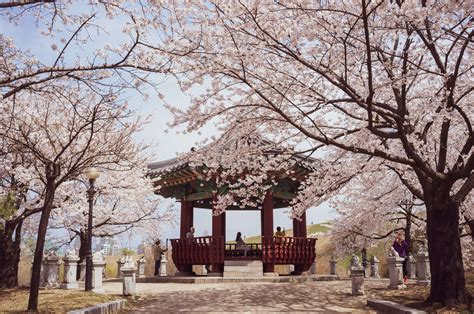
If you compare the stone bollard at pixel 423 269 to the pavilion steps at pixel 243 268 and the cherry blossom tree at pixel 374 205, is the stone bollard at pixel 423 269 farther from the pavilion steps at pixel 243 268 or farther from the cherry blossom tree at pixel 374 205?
the pavilion steps at pixel 243 268

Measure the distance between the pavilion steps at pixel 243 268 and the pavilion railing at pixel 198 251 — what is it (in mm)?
430

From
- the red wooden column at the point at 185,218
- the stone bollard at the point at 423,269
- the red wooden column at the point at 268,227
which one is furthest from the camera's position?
the red wooden column at the point at 185,218

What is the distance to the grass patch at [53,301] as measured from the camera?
845 cm

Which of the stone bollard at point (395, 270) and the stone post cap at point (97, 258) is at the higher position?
the stone post cap at point (97, 258)

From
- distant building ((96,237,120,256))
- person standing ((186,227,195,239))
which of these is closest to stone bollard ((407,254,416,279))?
person standing ((186,227,195,239))

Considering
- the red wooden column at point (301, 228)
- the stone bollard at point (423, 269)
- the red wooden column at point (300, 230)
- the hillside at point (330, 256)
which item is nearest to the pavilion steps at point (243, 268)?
the red wooden column at point (300, 230)

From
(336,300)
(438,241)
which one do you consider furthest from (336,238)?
(438,241)

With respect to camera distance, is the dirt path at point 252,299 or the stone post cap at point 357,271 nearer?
the dirt path at point 252,299

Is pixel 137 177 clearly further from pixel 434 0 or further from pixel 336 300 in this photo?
pixel 434 0

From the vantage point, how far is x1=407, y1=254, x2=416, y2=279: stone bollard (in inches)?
700

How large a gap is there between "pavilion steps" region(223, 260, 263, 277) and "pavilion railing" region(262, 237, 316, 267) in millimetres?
431

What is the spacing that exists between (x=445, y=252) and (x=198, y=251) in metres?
10.6

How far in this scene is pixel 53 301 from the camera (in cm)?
938

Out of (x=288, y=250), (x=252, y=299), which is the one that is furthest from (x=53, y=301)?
(x=288, y=250)
